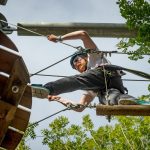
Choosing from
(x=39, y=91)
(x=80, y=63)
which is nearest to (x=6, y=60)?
(x=39, y=91)

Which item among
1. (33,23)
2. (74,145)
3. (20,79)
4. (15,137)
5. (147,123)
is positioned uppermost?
(33,23)

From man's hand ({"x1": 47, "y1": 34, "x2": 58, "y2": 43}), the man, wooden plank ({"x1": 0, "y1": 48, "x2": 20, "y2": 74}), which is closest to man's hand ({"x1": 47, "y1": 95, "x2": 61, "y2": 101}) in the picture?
the man

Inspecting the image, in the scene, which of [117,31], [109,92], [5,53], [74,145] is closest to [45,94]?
[109,92]

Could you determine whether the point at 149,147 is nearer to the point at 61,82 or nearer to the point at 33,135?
the point at 33,135

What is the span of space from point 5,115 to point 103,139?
14074mm

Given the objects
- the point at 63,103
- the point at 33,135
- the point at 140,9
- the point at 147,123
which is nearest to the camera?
the point at 63,103

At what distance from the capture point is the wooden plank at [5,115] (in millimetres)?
3542

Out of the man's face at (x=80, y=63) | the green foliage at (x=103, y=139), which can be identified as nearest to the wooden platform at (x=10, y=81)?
the man's face at (x=80, y=63)

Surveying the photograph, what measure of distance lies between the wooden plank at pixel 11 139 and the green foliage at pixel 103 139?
12.1m

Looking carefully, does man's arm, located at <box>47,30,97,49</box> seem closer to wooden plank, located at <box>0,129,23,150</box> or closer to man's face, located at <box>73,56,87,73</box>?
man's face, located at <box>73,56,87,73</box>

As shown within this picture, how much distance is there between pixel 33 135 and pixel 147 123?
4526 millimetres

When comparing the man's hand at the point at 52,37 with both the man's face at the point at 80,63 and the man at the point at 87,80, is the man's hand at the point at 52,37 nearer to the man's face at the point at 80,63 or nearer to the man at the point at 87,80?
the man at the point at 87,80

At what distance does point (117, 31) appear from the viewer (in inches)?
200

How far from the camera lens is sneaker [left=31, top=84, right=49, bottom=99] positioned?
4926 millimetres
